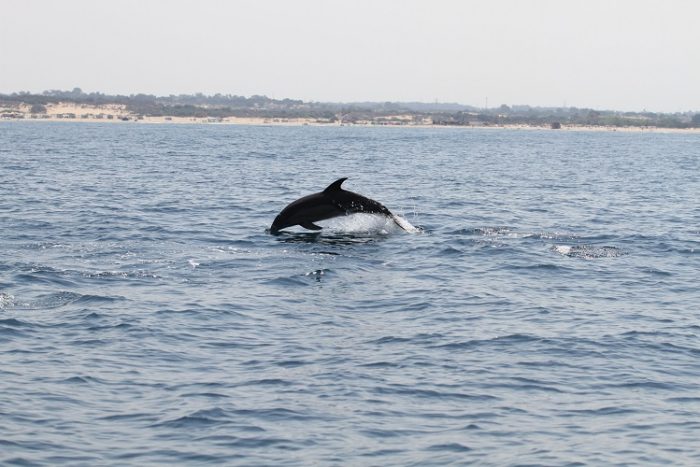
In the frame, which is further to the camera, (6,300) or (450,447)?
(6,300)

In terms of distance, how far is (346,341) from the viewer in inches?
626

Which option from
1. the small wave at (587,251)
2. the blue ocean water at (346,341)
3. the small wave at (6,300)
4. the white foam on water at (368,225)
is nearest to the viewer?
the blue ocean water at (346,341)

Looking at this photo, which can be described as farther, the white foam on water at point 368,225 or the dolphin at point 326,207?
the white foam on water at point 368,225

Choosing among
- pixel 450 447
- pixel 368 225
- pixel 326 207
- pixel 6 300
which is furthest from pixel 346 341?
pixel 368 225

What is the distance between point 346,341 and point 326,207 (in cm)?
1095

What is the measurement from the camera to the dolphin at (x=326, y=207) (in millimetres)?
26484

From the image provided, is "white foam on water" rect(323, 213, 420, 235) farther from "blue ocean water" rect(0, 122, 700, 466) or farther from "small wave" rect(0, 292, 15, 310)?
"small wave" rect(0, 292, 15, 310)

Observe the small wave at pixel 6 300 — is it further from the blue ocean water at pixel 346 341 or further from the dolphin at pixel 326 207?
the dolphin at pixel 326 207

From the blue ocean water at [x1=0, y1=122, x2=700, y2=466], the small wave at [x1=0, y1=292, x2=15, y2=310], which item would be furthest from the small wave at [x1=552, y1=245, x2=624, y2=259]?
the small wave at [x1=0, y1=292, x2=15, y2=310]

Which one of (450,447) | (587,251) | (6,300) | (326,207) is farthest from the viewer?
(326,207)

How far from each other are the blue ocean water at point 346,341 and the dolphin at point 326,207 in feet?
1.61

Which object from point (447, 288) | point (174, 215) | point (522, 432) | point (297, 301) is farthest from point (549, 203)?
point (522, 432)

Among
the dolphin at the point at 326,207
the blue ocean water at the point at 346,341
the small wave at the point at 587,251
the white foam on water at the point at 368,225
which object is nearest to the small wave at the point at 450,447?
the blue ocean water at the point at 346,341

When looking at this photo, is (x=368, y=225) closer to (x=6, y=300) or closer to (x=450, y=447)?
(x=6, y=300)
